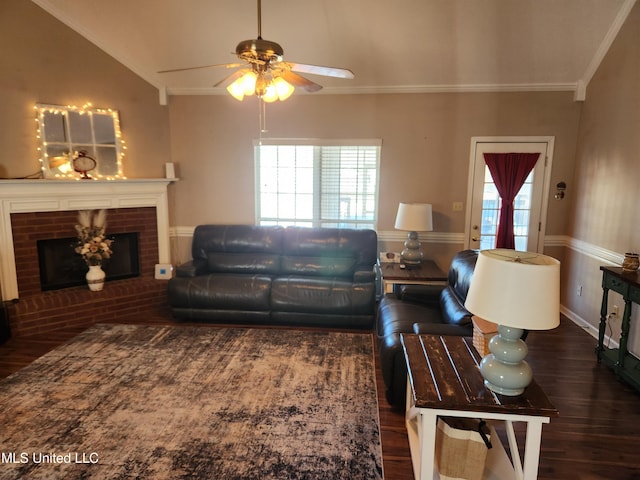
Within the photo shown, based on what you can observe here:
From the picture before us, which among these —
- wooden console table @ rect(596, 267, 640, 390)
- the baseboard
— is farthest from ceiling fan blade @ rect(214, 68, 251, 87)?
the baseboard

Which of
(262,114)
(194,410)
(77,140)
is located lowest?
(194,410)

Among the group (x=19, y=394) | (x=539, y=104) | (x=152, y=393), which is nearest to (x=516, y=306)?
(x=152, y=393)

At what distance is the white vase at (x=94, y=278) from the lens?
447 centimetres

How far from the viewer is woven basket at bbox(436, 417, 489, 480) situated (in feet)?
6.32

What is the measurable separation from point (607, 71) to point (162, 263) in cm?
537

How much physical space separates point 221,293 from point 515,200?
3577 millimetres

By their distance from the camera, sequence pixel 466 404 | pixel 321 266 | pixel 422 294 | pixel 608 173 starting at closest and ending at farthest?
pixel 466 404
pixel 422 294
pixel 608 173
pixel 321 266

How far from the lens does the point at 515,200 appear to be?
15.8 feet

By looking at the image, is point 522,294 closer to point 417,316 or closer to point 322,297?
point 417,316

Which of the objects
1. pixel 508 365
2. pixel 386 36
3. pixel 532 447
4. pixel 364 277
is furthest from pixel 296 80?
pixel 532 447

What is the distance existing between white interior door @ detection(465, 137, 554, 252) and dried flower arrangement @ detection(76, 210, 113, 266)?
14.0 feet

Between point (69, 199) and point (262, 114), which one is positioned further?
point (262, 114)

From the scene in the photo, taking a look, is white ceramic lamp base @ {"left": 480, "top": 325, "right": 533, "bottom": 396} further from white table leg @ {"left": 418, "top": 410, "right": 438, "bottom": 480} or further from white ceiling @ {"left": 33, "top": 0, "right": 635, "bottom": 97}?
white ceiling @ {"left": 33, "top": 0, "right": 635, "bottom": 97}

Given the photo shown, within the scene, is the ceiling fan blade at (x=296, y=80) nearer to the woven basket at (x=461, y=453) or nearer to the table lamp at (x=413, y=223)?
the table lamp at (x=413, y=223)
